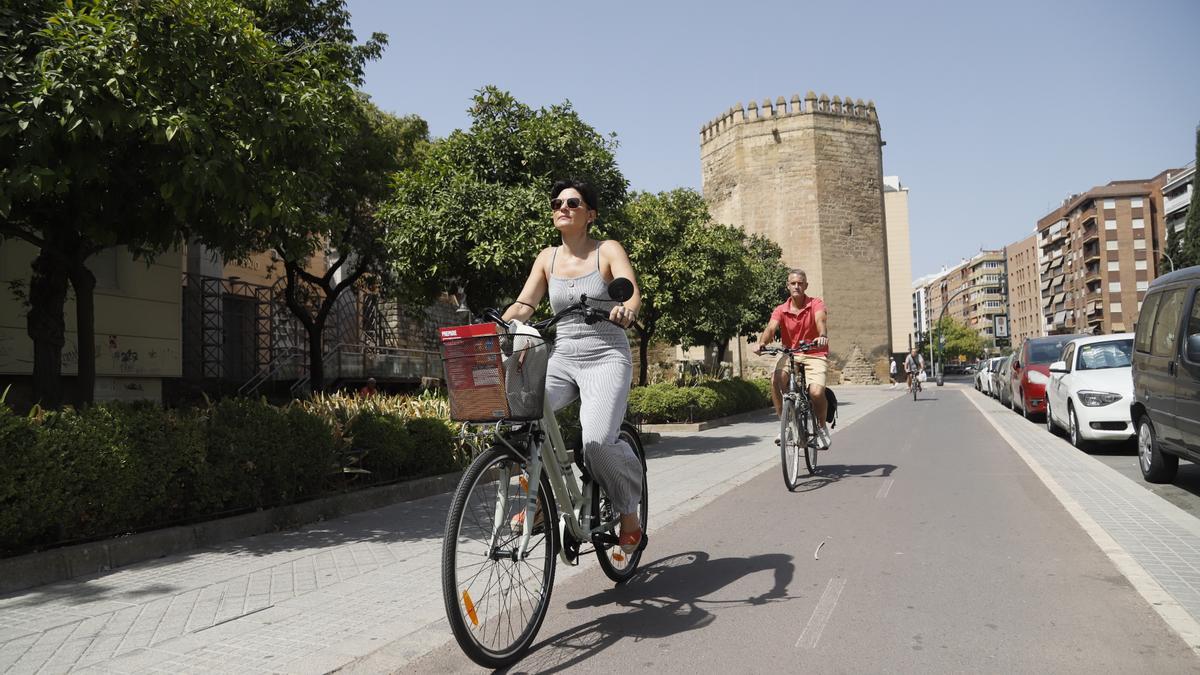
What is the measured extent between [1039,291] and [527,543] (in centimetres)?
12268

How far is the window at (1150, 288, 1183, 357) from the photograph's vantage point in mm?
7406

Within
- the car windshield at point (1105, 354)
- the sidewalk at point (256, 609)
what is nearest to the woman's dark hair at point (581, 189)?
the sidewalk at point (256, 609)

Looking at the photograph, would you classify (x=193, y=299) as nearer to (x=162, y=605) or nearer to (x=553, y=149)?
(x=553, y=149)

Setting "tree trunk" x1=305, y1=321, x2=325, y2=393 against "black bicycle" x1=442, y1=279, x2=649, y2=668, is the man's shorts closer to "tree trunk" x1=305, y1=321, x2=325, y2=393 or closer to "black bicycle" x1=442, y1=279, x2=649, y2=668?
"black bicycle" x1=442, y1=279, x2=649, y2=668

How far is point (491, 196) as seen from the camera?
39.5 feet

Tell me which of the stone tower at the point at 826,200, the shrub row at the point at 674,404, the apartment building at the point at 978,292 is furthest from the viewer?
the apartment building at the point at 978,292

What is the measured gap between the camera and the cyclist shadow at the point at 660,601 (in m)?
3.71

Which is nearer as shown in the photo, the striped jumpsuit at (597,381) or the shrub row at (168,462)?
the striped jumpsuit at (597,381)

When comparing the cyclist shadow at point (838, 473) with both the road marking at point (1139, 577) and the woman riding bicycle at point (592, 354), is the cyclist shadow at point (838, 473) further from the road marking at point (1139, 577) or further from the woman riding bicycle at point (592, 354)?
the woman riding bicycle at point (592, 354)

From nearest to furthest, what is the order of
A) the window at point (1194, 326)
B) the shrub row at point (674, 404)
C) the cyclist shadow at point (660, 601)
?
1. the cyclist shadow at point (660, 601)
2. the window at point (1194, 326)
3. the shrub row at point (674, 404)

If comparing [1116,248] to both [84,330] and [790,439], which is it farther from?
[84,330]

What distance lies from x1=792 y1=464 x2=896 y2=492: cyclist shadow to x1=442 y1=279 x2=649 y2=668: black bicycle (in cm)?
506

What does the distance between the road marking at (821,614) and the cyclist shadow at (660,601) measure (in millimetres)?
226

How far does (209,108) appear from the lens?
6.59m
